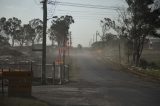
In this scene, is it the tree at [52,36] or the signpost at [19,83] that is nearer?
the signpost at [19,83]

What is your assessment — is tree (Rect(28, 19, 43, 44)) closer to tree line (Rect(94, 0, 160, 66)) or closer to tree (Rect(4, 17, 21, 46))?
tree (Rect(4, 17, 21, 46))

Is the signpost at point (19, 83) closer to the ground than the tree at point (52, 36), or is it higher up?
closer to the ground

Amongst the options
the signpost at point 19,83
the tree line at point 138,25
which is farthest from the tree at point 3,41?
the signpost at point 19,83

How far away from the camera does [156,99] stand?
67.9 feet

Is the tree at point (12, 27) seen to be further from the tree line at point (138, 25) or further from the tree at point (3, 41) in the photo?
the tree line at point (138, 25)

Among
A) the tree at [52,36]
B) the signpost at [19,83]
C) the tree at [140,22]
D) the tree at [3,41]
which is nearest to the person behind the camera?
the signpost at [19,83]

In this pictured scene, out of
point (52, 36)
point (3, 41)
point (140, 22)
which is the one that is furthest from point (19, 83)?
point (52, 36)

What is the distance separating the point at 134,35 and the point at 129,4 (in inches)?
211

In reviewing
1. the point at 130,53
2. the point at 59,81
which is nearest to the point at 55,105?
the point at 59,81

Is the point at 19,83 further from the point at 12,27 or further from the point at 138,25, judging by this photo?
the point at 12,27

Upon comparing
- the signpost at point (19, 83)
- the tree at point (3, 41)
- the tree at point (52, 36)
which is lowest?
the signpost at point (19, 83)

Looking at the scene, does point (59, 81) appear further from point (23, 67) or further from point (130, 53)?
point (130, 53)

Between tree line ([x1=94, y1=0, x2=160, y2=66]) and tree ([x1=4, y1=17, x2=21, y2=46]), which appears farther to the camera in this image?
tree ([x1=4, y1=17, x2=21, y2=46])

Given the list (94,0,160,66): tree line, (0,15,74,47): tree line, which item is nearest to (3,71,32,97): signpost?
(94,0,160,66): tree line
